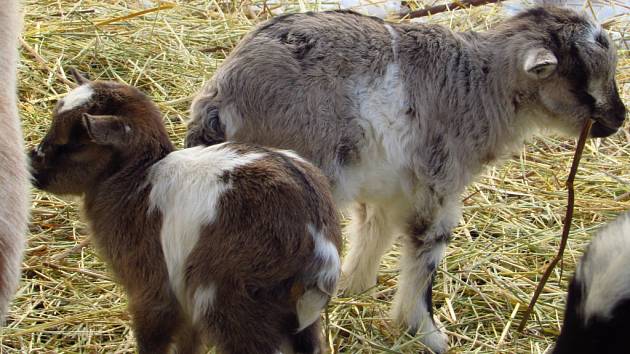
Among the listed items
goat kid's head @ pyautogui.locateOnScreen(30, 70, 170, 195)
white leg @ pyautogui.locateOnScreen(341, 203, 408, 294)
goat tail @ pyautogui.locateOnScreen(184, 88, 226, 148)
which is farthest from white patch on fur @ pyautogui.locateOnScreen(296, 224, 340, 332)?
white leg @ pyautogui.locateOnScreen(341, 203, 408, 294)

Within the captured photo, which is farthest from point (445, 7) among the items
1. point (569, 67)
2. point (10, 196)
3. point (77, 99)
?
point (10, 196)

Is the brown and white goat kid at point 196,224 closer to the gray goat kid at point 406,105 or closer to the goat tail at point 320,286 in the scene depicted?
the goat tail at point 320,286

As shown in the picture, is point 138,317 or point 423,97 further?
point 423,97

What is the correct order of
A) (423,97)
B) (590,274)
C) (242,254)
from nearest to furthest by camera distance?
1. (590,274)
2. (242,254)
3. (423,97)

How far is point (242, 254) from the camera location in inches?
115

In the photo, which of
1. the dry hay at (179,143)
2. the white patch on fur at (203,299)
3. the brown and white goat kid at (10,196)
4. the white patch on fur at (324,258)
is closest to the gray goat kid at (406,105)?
the dry hay at (179,143)

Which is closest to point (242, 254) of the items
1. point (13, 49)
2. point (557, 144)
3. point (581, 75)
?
point (13, 49)

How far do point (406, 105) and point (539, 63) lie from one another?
1.89 ft

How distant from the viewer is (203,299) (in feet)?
9.69

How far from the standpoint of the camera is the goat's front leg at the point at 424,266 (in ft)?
13.3

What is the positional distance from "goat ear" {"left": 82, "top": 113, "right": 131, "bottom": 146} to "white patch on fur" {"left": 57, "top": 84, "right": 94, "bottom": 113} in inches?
5.6

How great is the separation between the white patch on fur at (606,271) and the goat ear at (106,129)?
1.55 metres

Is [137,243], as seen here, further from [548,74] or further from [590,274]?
[548,74]

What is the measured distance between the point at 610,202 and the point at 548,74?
4.01ft
